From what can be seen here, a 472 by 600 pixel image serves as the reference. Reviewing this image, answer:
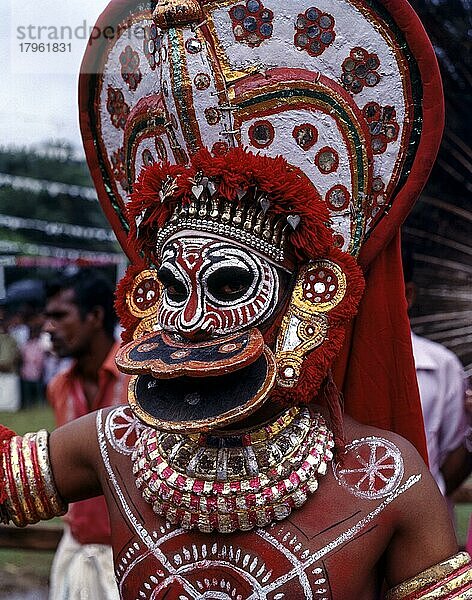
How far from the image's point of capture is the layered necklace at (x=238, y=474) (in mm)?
1928

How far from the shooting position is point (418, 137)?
6.65 feet

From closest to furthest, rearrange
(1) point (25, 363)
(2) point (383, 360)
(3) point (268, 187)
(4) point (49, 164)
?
(3) point (268, 187)
(2) point (383, 360)
(4) point (49, 164)
(1) point (25, 363)

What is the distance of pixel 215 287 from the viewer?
1.90 metres

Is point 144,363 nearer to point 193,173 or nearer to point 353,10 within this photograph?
point 193,173

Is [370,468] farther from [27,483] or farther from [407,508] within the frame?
[27,483]

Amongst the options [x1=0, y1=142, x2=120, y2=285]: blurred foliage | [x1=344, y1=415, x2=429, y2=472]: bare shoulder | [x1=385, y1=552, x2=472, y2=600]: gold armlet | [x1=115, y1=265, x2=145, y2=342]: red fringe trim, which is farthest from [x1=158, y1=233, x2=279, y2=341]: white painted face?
[x1=0, y1=142, x2=120, y2=285]: blurred foliage

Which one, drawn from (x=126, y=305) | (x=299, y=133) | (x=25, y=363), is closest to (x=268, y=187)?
(x=299, y=133)

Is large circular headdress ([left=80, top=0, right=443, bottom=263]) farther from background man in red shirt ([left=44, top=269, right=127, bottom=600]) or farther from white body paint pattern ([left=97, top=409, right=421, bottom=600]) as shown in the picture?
background man in red shirt ([left=44, top=269, right=127, bottom=600])

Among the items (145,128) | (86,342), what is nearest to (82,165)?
(86,342)

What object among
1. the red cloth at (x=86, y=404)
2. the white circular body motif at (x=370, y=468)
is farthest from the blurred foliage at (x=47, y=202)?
the white circular body motif at (x=370, y=468)

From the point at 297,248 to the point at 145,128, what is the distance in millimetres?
495

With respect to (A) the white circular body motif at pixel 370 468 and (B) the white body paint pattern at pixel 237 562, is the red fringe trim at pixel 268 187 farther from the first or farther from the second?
(B) the white body paint pattern at pixel 237 562

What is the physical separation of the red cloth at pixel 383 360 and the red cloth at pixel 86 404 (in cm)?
152

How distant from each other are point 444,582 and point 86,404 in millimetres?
2411
